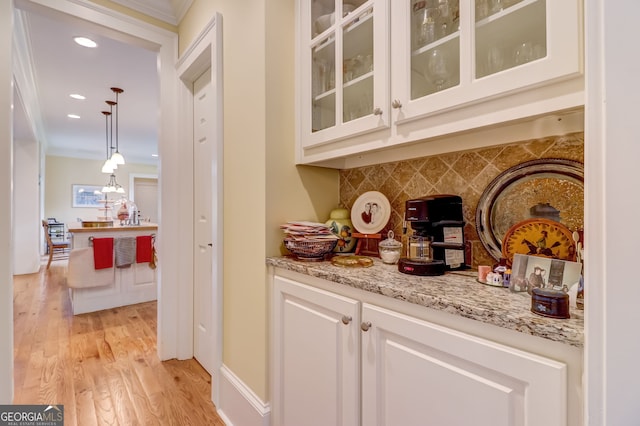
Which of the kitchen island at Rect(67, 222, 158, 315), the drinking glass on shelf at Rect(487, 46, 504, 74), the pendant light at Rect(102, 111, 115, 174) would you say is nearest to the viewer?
the drinking glass on shelf at Rect(487, 46, 504, 74)

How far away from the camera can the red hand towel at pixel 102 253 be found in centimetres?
321

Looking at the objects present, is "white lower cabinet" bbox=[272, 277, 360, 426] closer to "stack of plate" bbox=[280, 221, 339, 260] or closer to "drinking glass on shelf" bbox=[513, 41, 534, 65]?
"stack of plate" bbox=[280, 221, 339, 260]

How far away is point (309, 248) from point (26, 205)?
6.68 metres

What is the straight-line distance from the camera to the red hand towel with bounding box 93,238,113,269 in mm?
3213

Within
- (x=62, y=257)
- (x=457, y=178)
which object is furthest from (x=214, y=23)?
(x=62, y=257)

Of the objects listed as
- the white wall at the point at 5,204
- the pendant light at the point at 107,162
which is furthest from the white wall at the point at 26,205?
the white wall at the point at 5,204

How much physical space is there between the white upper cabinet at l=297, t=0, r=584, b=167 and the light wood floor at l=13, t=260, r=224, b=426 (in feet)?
5.36

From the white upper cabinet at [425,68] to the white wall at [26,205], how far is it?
6434 mm

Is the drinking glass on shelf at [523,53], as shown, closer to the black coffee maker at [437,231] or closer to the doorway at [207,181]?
the black coffee maker at [437,231]

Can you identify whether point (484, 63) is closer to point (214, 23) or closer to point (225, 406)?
point (214, 23)

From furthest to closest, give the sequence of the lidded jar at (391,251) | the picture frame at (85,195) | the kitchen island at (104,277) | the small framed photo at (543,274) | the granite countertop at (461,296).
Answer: the picture frame at (85,195), the kitchen island at (104,277), the lidded jar at (391,251), the small framed photo at (543,274), the granite countertop at (461,296)

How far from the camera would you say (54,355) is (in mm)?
2297

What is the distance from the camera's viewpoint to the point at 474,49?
873 mm

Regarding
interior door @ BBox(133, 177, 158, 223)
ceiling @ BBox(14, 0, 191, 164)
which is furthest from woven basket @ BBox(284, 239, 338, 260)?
interior door @ BBox(133, 177, 158, 223)
